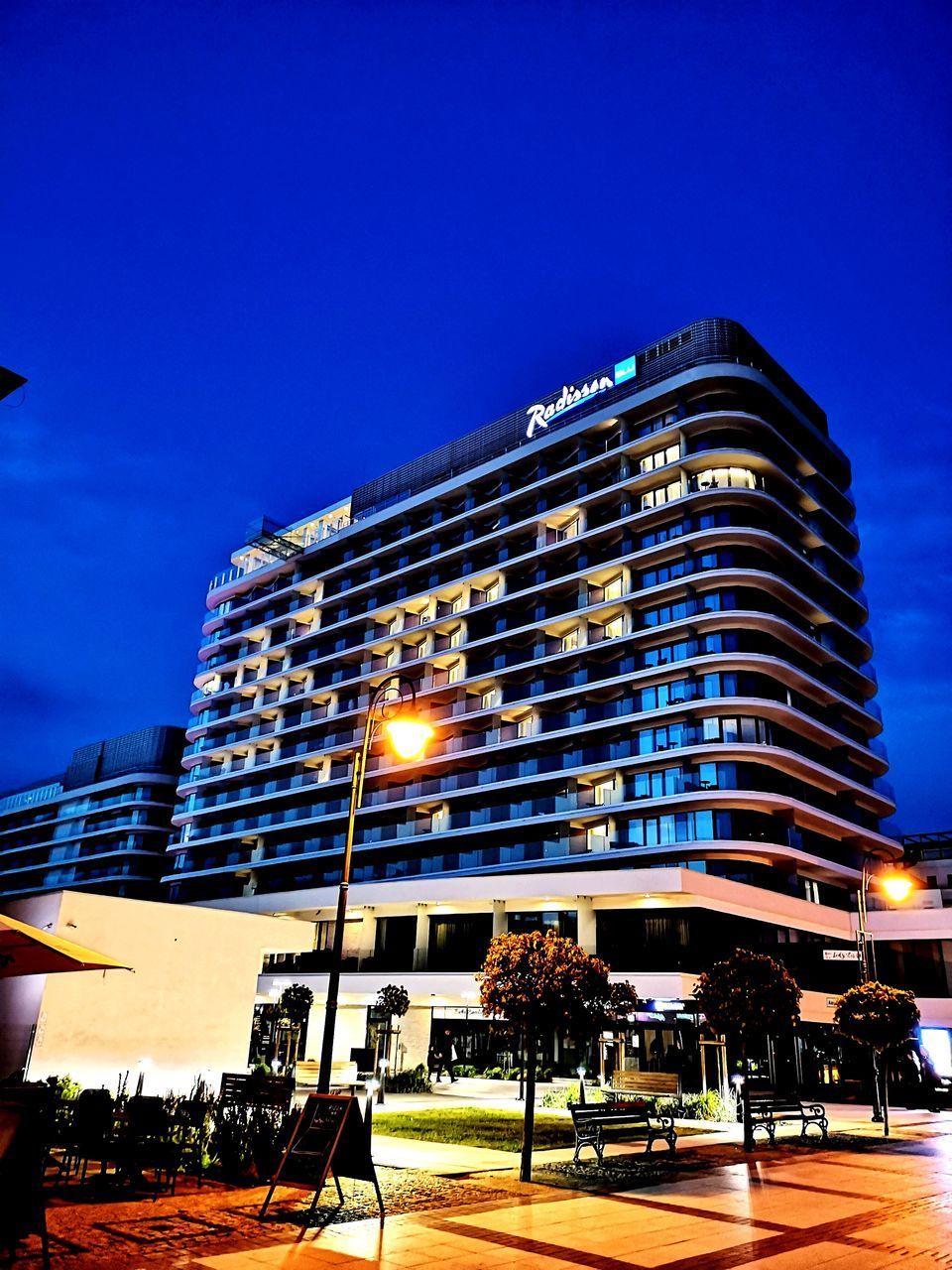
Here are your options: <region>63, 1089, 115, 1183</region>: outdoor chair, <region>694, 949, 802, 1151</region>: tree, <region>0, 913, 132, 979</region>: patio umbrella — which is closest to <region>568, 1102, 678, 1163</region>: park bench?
<region>694, 949, 802, 1151</region>: tree

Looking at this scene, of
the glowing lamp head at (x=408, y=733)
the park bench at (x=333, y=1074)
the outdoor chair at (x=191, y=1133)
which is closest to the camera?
the outdoor chair at (x=191, y=1133)

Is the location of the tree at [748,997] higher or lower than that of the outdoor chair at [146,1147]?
higher

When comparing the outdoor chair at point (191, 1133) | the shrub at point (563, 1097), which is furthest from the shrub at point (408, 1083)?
the outdoor chair at point (191, 1133)

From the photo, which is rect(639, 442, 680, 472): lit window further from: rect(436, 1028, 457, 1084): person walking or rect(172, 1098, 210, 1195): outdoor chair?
rect(172, 1098, 210, 1195): outdoor chair

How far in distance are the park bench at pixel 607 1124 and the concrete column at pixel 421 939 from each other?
101ft

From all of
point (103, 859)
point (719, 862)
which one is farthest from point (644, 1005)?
point (103, 859)

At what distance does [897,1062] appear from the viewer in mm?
35875

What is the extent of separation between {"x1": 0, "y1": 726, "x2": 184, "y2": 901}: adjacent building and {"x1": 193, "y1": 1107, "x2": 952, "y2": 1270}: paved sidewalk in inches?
3289

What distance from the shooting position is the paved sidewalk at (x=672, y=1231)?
8.60 meters

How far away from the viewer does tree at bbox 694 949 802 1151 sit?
60.1ft

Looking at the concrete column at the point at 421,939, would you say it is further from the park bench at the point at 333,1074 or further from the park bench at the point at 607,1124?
the park bench at the point at 607,1124

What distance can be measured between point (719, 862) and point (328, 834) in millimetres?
29030

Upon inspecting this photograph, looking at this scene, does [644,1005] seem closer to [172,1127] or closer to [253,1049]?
[253,1049]

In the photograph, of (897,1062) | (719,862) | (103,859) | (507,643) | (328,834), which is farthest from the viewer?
(103,859)
